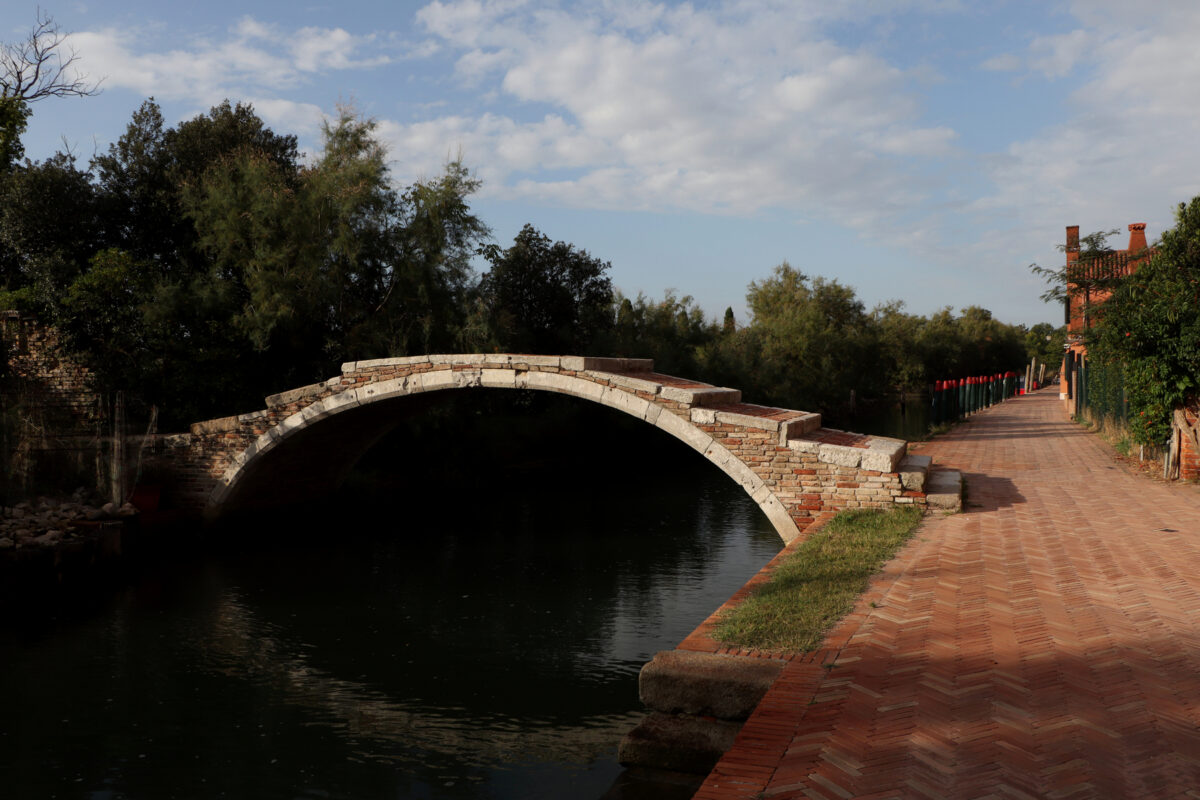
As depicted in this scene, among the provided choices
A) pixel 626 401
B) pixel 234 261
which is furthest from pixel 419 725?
pixel 234 261

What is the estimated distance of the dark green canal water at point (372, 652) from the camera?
19.5ft

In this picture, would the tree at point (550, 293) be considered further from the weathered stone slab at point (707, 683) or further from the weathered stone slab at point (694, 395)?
the weathered stone slab at point (707, 683)

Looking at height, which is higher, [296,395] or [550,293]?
[550,293]

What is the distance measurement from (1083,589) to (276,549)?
37.7ft

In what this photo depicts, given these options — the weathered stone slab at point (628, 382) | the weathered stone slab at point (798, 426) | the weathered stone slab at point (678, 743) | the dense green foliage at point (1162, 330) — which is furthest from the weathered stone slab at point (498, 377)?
the dense green foliage at point (1162, 330)

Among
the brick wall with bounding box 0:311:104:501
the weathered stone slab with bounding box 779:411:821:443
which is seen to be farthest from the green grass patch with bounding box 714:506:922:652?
the brick wall with bounding box 0:311:104:501

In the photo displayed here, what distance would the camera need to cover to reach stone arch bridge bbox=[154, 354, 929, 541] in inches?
379

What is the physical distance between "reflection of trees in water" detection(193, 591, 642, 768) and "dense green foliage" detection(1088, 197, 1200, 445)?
334 inches

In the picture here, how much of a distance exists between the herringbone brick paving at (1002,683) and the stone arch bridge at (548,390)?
5.67 ft

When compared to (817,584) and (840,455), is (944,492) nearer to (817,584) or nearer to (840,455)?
(840,455)

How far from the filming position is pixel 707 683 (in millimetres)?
4676

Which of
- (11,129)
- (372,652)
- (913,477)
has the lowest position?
(372,652)

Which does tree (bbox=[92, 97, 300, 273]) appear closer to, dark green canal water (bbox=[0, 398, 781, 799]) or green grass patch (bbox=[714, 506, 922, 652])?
dark green canal water (bbox=[0, 398, 781, 799])

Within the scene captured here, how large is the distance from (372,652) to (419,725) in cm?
201
